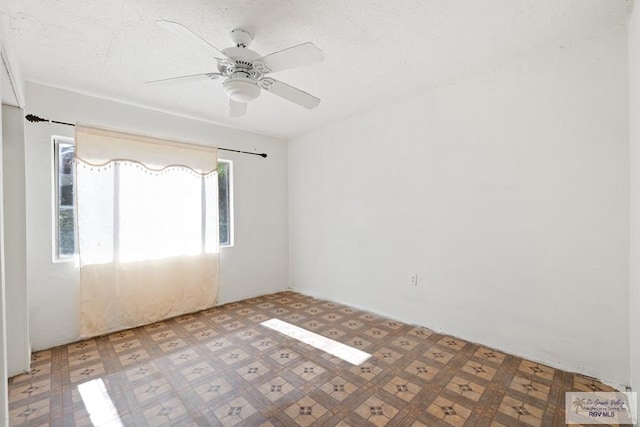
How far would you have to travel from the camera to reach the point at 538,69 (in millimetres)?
2250

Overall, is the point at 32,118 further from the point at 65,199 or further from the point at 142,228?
the point at 142,228

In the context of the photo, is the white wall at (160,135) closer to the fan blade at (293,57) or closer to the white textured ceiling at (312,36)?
the white textured ceiling at (312,36)

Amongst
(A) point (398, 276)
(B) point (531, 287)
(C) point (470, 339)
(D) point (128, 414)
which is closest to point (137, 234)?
(D) point (128, 414)

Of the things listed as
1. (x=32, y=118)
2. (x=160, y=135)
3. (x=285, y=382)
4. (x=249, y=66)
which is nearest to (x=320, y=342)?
(x=285, y=382)

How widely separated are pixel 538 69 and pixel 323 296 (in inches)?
131

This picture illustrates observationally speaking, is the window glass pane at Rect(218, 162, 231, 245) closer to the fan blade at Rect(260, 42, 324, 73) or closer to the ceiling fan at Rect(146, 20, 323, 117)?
the ceiling fan at Rect(146, 20, 323, 117)

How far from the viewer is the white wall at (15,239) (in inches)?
86.0

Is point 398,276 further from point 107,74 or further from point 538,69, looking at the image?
point 107,74

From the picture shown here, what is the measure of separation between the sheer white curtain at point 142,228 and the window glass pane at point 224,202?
0.18 meters

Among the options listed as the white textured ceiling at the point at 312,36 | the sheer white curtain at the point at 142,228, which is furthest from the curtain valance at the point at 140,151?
the white textured ceiling at the point at 312,36

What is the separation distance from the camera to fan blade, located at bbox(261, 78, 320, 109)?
194 cm

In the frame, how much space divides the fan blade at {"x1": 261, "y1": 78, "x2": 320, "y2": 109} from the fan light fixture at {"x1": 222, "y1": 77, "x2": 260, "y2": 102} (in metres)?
0.09

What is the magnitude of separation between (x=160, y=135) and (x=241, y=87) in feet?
6.40

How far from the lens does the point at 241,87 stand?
1.85m
